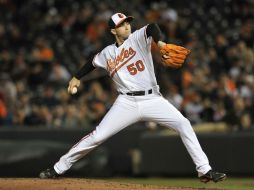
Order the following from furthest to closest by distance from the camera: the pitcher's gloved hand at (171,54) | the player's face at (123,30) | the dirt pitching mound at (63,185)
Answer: the player's face at (123,30), the dirt pitching mound at (63,185), the pitcher's gloved hand at (171,54)

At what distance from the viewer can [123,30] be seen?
7.96 m

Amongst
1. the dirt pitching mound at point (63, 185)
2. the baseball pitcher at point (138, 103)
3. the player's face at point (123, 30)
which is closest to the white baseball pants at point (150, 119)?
the baseball pitcher at point (138, 103)

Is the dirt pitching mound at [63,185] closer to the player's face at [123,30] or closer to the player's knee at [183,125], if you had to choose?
the player's knee at [183,125]

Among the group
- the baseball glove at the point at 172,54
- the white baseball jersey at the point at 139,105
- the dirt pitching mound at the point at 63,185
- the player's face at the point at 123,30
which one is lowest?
the dirt pitching mound at the point at 63,185

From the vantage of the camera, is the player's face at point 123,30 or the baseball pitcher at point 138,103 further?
the player's face at point 123,30

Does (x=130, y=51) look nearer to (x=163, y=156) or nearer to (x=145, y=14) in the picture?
(x=163, y=156)

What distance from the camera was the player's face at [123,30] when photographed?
796 cm

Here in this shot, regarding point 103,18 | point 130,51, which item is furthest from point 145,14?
point 130,51

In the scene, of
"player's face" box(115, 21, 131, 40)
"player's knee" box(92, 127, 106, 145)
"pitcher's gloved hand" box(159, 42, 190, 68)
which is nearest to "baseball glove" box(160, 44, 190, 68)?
"pitcher's gloved hand" box(159, 42, 190, 68)

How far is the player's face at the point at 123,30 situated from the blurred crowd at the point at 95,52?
18.4 feet

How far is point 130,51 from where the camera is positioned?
7.79 m

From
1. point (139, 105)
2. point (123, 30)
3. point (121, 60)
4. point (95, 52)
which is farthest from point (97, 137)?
point (95, 52)

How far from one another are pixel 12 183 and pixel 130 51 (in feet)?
6.75

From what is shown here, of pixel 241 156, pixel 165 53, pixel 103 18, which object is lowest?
pixel 241 156
